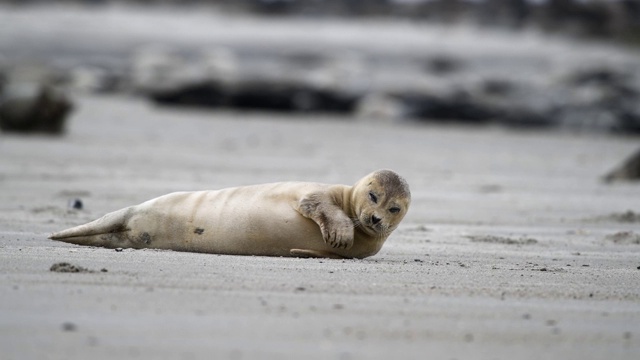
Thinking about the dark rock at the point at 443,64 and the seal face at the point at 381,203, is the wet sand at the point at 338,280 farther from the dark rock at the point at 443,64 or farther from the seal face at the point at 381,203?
the dark rock at the point at 443,64

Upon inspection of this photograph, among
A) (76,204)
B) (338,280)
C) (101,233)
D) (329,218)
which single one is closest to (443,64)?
(76,204)

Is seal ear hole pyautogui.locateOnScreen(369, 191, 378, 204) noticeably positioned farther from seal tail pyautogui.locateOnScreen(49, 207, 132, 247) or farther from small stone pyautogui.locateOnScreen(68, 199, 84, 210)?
small stone pyautogui.locateOnScreen(68, 199, 84, 210)

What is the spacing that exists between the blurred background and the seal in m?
8.29

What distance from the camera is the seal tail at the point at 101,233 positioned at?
620 centimetres

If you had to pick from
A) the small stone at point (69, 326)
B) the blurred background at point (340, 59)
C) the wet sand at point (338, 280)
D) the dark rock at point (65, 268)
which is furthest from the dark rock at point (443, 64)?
the small stone at point (69, 326)

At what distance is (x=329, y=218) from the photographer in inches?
233

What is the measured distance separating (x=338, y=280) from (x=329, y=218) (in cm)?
72

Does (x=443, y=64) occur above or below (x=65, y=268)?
below

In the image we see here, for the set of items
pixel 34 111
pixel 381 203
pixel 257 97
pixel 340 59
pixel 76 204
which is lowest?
pixel 257 97

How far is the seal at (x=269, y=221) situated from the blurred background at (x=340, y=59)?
8.29 metres

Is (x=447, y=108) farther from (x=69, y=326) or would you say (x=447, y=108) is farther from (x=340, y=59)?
(x=69, y=326)

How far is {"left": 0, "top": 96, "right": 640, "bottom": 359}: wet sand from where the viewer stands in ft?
13.5

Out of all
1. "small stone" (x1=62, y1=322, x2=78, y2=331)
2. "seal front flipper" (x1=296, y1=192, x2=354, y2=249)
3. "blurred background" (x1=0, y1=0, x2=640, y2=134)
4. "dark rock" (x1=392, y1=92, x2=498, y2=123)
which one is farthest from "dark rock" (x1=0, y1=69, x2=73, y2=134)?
"small stone" (x1=62, y1=322, x2=78, y2=331)

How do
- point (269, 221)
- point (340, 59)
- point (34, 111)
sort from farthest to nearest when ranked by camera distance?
point (340, 59) < point (34, 111) < point (269, 221)
